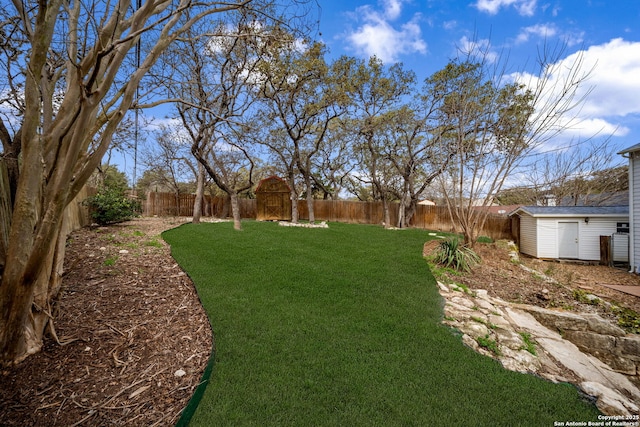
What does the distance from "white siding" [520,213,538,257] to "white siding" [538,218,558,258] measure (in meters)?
0.19

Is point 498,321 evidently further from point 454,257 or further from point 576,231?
point 576,231

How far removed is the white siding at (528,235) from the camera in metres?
11.6

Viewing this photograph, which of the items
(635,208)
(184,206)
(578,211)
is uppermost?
(184,206)

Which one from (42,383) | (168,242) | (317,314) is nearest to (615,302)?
(317,314)

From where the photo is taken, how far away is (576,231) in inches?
425

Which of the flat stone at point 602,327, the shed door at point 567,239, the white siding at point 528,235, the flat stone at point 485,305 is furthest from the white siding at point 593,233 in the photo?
the flat stone at point 485,305

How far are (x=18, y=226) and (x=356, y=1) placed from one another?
227 inches

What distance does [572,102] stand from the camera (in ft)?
21.0

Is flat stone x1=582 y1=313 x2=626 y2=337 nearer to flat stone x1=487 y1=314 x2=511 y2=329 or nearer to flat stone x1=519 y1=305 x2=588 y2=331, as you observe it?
flat stone x1=519 y1=305 x2=588 y2=331

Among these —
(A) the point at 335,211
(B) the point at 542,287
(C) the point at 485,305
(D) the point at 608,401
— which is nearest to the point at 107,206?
(C) the point at 485,305

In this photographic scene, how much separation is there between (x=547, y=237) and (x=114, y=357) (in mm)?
14067

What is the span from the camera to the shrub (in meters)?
7.51

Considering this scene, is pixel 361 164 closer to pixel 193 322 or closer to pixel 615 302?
pixel 615 302

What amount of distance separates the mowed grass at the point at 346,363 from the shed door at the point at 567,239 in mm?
9723
